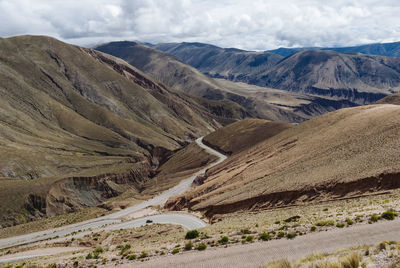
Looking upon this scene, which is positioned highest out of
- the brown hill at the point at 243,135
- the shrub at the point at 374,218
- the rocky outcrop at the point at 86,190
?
the brown hill at the point at 243,135

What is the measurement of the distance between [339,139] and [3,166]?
90619 millimetres

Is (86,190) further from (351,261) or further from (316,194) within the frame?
(351,261)

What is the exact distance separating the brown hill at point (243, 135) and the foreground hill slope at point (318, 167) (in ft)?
118

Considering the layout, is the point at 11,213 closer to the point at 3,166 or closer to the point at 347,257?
the point at 3,166

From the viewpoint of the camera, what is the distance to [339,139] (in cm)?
5219

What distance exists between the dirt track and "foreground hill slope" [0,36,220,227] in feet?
219

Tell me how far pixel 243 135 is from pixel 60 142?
238ft

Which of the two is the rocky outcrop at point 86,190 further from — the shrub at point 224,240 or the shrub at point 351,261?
the shrub at point 351,261

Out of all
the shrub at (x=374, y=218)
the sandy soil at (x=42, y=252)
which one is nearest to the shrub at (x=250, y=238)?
the shrub at (x=374, y=218)

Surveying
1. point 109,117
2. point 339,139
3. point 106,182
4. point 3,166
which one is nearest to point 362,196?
point 339,139

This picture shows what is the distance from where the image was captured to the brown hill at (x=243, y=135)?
108 metres

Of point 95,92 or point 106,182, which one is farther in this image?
point 95,92

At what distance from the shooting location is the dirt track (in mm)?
17938

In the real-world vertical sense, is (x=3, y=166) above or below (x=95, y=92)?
below
